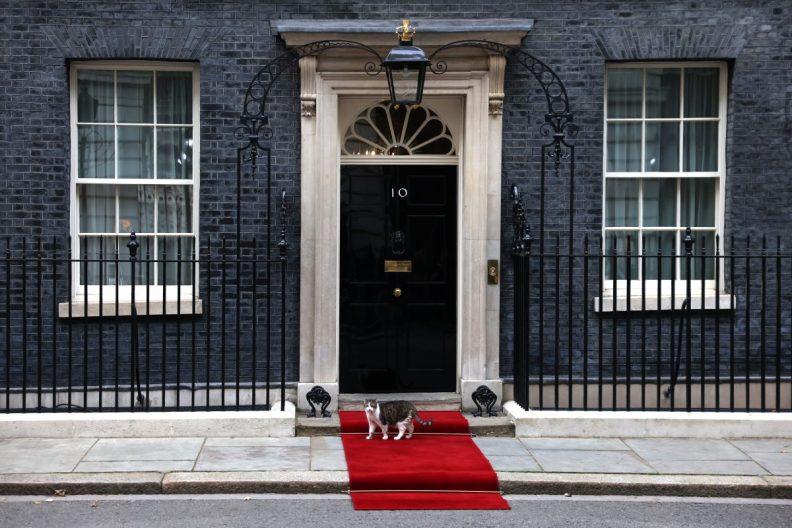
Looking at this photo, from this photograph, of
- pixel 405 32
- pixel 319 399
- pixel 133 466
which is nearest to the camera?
pixel 133 466

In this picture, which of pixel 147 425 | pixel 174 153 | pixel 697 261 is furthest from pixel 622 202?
pixel 147 425

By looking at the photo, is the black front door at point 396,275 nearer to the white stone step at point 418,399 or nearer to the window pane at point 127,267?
the white stone step at point 418,399

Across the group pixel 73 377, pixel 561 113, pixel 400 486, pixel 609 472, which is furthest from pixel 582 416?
pixel 73 377

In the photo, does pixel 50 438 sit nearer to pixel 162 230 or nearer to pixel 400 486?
pixel 162 230

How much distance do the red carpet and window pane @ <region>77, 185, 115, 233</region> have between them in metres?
3.25

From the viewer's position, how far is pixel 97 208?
10562 mm

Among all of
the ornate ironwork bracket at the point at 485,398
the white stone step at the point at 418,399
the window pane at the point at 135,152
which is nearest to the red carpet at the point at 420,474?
the ornate ironwork bracket at the point at 485,398

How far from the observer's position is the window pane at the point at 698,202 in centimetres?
1088

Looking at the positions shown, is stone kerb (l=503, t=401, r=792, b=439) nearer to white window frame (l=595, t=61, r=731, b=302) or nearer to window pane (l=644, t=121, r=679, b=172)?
white window frame (l=595, t=61, r=731, b=302)

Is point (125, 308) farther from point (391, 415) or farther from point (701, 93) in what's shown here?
point (701, 93)

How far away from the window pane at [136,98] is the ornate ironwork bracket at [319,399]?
309 centimetres

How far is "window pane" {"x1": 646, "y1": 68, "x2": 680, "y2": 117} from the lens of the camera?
35.4 ft

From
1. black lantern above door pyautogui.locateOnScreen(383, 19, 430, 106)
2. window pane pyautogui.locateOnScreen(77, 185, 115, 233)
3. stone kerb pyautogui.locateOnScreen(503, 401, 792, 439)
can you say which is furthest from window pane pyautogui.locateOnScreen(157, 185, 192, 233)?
stone kerb pyautogui.locateOnScreen(503, 401, 792, 439)

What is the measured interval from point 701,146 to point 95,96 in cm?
602
